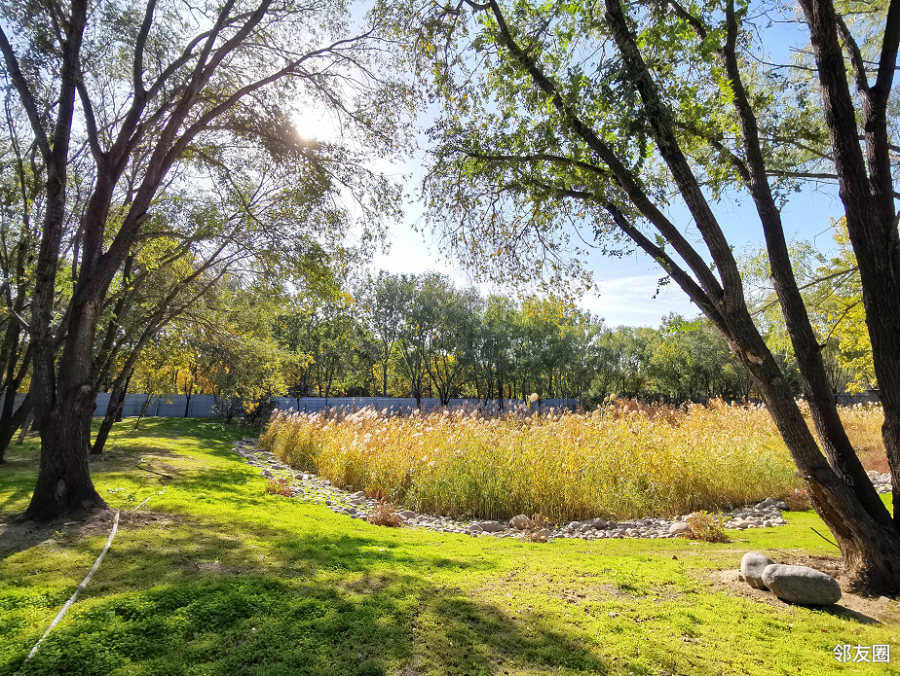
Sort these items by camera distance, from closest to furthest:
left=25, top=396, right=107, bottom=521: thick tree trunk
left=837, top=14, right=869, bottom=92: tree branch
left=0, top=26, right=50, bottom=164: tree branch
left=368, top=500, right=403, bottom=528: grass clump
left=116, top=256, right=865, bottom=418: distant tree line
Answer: left=837, top=14, right=869, bottom=92: tree branch, left=25, top=396, right=107, bottom=521: thick tree trunk, left=0, top=26, right=50, bottom=164: tree branch, left=368, top=500, right=403, bottom=528: grass clump, left=116, top=256, right=865, bottom=418: distant tree line

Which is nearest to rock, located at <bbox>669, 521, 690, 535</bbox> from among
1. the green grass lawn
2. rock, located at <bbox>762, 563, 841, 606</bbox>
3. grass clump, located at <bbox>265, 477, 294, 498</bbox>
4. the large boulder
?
the green grass lawn

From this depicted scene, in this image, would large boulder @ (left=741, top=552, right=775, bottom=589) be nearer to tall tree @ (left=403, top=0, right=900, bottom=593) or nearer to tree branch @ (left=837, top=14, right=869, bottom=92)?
tall tree @ (left=403, top=0, right=900, bottom=593)

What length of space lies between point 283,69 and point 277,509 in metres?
6.71

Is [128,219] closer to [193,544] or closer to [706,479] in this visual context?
[193,544]

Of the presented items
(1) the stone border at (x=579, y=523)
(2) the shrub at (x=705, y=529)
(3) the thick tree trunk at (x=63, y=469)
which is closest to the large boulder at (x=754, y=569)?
(2) the shrub at (x=705, y=529)

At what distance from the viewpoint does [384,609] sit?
129 inches

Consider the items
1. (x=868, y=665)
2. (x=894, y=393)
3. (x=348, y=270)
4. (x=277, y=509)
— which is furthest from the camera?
(x=348, y=270)

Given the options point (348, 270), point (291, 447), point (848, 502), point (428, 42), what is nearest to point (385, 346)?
point (291, 447)

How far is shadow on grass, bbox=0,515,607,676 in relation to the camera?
2508 mm

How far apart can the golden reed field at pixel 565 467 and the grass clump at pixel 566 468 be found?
2 cm

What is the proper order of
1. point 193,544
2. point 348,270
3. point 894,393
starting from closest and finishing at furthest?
1. point 894,393
2. point 193,544
3. point 348,270

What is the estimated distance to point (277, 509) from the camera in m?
6.89

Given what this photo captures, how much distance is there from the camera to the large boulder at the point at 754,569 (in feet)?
12.7

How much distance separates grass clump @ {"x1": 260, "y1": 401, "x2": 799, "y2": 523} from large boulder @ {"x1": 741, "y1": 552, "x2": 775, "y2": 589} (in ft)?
10.6
